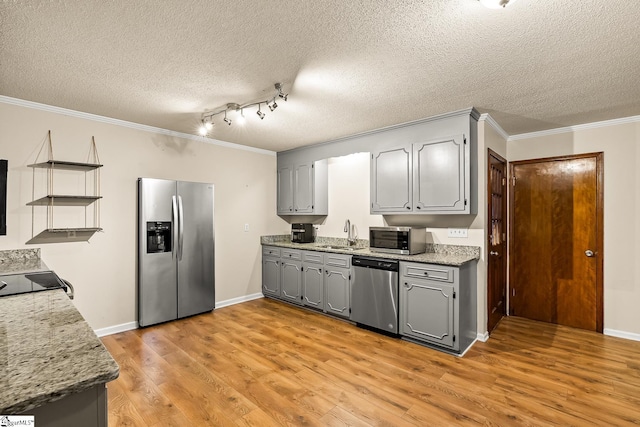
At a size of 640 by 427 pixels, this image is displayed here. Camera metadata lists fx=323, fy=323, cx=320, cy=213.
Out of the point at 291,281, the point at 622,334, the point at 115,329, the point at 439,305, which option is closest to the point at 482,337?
the point at 439,305

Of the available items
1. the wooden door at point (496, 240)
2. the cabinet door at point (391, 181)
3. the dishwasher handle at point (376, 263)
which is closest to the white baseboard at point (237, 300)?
the dishwasher handle at point (376, 263)

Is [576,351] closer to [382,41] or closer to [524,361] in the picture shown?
[524,361]

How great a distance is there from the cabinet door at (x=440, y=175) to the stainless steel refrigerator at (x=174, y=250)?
2.70 metres

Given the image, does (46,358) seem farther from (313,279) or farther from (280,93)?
(313,279)

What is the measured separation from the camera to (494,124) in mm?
3656

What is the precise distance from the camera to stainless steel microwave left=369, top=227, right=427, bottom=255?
141 inches

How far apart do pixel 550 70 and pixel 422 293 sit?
2.18 metres

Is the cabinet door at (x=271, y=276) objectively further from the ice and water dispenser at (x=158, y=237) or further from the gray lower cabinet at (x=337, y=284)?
the ice and water dispenser at (x=158, y=237)

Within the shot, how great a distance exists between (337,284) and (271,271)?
4.50 feet

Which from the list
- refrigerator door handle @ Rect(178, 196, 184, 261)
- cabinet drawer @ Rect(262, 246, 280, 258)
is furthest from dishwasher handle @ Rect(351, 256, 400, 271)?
refrigerator door handle @ Rect(178, 196, 184, 261)

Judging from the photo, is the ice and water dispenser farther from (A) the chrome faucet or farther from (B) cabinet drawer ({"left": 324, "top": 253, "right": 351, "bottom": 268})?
(A) the chrome faucet

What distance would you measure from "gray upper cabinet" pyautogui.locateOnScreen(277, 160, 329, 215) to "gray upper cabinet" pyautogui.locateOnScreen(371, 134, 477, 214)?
1.07 meters

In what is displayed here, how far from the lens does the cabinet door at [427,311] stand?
3.11 meters

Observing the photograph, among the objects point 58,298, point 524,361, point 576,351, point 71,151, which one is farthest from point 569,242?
point 71,151
